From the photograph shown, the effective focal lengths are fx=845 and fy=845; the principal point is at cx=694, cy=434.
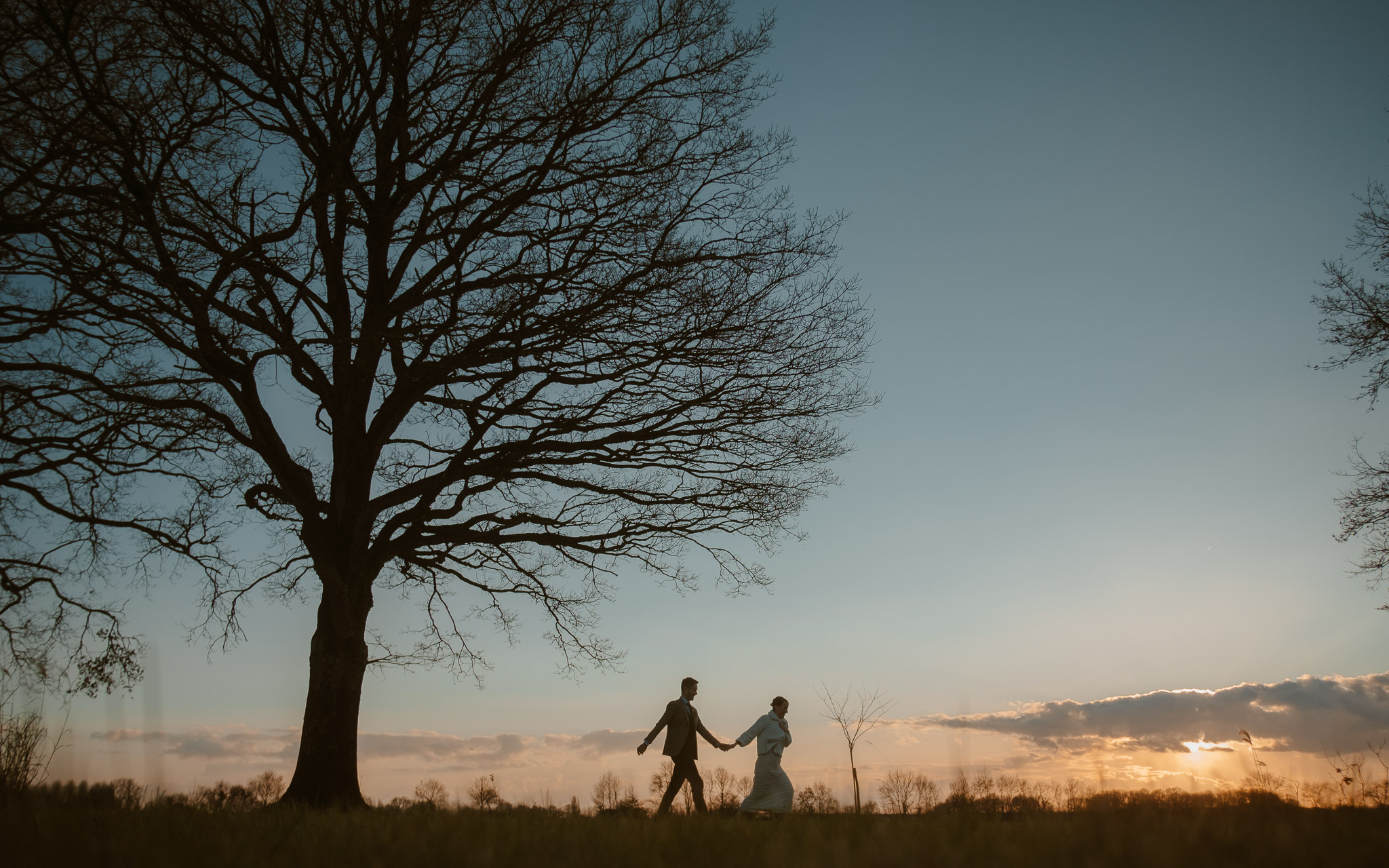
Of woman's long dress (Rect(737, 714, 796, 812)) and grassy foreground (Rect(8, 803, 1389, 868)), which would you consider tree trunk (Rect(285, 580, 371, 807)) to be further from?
grassy foreground (Rect(8, 803, 1389, 868))

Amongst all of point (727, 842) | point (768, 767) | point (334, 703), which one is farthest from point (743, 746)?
point (727, 842)

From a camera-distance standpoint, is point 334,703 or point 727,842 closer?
point 727,842

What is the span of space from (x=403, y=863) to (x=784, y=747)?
30.2 ft

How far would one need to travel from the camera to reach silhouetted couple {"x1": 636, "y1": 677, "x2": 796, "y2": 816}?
11.5 metres

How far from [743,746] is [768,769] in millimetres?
459

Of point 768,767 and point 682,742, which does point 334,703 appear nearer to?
point 682,742

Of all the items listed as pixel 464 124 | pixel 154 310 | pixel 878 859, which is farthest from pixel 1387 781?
pixel 154 310

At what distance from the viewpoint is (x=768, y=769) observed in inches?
455

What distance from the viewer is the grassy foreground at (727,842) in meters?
3.30

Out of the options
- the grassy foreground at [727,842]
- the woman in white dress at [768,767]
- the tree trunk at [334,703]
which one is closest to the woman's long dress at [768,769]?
the woman in white dress at [768,767]

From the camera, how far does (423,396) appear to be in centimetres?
1244

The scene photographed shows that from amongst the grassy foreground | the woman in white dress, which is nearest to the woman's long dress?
the woman in white dress

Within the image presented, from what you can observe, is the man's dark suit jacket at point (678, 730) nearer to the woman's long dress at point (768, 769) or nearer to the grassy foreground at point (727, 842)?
the woman's long dress at point (768, 769)

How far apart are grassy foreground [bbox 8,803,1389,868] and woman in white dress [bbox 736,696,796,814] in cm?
659
